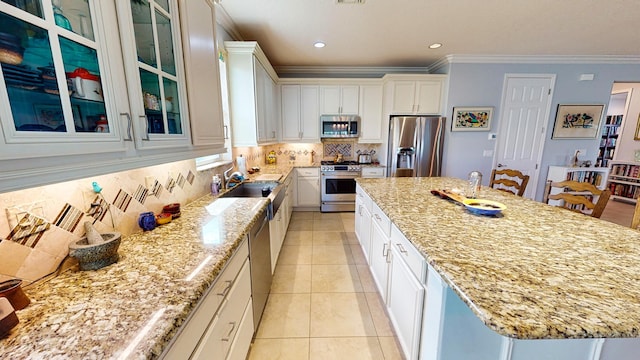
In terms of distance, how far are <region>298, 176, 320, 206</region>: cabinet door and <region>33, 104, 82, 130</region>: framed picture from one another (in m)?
3.44

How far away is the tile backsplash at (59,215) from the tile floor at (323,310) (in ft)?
3.90

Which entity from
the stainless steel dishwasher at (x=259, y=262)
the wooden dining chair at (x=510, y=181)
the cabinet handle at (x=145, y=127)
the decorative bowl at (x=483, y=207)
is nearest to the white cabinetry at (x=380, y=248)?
the decorative bowl at (x=483, y=207)

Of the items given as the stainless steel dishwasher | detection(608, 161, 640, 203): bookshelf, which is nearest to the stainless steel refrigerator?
the stainless steel dishwasher

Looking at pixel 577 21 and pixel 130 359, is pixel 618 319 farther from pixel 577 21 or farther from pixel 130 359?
pixel 577 21

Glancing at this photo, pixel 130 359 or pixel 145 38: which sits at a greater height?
pixel 145 38

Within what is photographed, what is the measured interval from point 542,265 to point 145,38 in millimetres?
1908

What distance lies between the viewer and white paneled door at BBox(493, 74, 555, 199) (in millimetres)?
3752

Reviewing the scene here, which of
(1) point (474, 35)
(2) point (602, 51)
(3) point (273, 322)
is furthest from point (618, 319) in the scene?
(2) point (602, 51)

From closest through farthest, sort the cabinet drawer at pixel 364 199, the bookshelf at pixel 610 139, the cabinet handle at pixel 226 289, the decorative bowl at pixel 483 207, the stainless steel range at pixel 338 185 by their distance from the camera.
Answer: the cabinet handle at pixel 226 289 → the decorative bowl at pixel 483 207 → the cabinet drawer at pixel 364 199 → the stainless steel range at pixel 338 185 → the bookshelf at pixel 610 139

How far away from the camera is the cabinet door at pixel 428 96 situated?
3.85 meters

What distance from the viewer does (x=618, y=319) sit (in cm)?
63

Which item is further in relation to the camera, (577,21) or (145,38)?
(577,21)

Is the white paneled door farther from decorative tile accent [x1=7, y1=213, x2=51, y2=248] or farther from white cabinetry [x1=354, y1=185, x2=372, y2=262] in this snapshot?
decorative tile accent [x1=7, y1=213, x2=51, y2=248]

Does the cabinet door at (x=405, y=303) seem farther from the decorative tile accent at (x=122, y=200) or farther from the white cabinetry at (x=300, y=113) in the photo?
the white cabinetry at (x=300, y=113)
